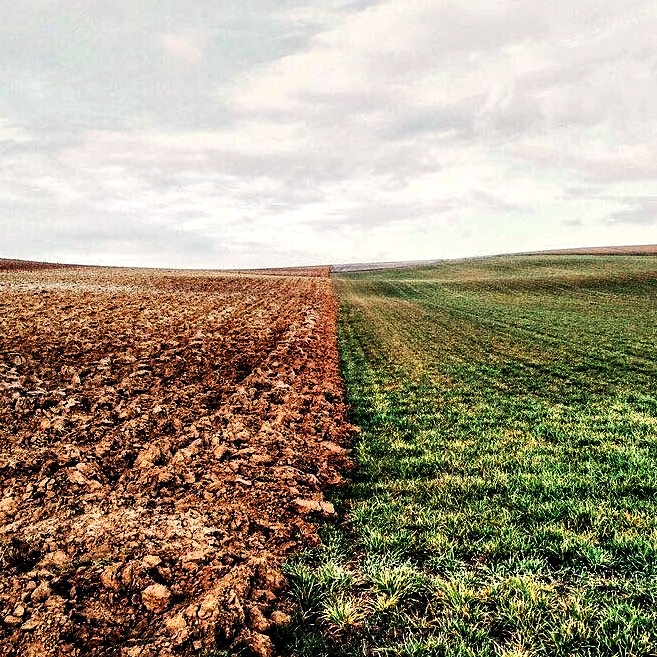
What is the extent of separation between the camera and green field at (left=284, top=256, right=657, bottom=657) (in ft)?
13.6

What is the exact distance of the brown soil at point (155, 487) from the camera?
4289 millimetres

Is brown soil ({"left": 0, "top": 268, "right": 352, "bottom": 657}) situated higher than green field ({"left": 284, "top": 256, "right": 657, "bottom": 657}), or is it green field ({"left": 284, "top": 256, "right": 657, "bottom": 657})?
brown soil ({"left": 0, "top": 268, "right": 352, "bottom": 657})

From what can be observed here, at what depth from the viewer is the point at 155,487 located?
6.92 metres

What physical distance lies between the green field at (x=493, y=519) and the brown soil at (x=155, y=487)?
2.21 ft

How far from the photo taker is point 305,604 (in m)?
4.61

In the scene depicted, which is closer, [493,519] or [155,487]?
[493,519]

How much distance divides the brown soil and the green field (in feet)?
2.21

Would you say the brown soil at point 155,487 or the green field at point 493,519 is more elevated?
the brown soil at point 155,487

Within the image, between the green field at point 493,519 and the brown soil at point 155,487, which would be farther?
the brown soil at point 155,487

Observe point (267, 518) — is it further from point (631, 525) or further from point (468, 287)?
point (468, 287)

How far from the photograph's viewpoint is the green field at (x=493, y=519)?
164 inches

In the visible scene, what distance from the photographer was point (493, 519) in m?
5.91

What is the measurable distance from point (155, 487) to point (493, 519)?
4.70m

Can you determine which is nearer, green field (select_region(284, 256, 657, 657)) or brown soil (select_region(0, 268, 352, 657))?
green field (select_region(284, 256, 657, 657))
